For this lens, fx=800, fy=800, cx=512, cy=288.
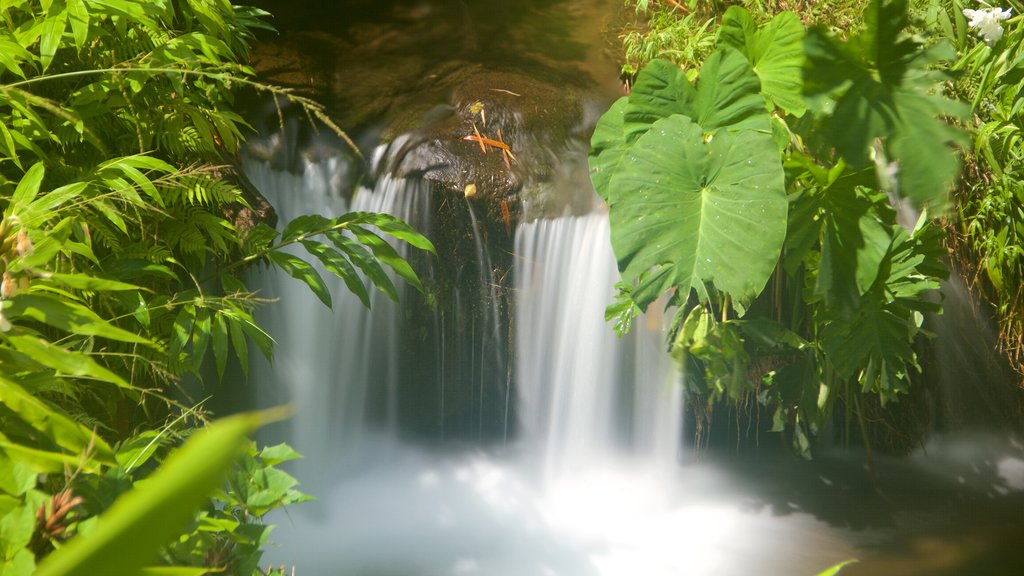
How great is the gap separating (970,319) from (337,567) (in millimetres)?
2359

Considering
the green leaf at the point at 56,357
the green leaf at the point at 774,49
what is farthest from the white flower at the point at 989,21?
the green leaf at the point at 56,357

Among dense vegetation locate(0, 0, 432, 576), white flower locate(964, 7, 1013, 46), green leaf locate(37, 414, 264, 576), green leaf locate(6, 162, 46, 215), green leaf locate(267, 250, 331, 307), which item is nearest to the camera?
green leaf locate(37, 414, 264, 576)

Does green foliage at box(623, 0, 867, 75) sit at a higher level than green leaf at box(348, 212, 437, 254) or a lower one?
higher

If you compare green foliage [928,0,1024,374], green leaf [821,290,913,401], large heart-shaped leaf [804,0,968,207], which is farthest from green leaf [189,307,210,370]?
green foliage [928,0,1024,374]

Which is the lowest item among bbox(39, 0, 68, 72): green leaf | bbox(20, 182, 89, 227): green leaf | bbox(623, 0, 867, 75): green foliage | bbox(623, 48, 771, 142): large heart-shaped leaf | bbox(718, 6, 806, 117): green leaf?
bbox(20, 182, 89, 227): green leaf

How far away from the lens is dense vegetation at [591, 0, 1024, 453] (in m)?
1.59

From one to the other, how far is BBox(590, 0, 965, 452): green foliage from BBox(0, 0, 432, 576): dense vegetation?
0.69 m

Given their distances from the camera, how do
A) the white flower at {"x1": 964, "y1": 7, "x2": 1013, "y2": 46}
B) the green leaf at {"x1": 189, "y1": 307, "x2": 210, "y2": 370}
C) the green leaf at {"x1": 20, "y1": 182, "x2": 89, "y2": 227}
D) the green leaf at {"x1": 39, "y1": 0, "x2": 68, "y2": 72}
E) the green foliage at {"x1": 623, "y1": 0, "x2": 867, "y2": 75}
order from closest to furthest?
the green leaf at {"x1": 20, "y1": 182, "x2": 89, "y2": 227}, the green leaf at {"x1": 39, "y1": 0, "x2": 68, "y2": 72}, the green leaf at {"x1": 189, "y1": 307, "x2": 210, "y2": 370}, the white flower at {"x1": 964, "y1": 7, "x2": 1013, "y2": 46}, the green foliage at {"x1": 623, "y1": 0, "x2": 867, "y2": 75}

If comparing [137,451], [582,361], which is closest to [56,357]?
[137,451]

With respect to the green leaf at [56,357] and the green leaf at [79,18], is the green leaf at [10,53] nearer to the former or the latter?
the green leaf at [79,18]

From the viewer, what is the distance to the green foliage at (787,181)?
1582mm

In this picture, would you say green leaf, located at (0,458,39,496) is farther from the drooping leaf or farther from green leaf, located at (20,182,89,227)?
the drooping leaf

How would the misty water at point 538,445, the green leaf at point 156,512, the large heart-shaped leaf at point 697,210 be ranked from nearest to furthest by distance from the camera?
the green leaf at point 156,512
the large heart-shaped leaf at point 697,210
the misty water at point 538,445

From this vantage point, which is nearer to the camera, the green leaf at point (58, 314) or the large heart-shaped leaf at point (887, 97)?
the green leaf at point (58, 314)
